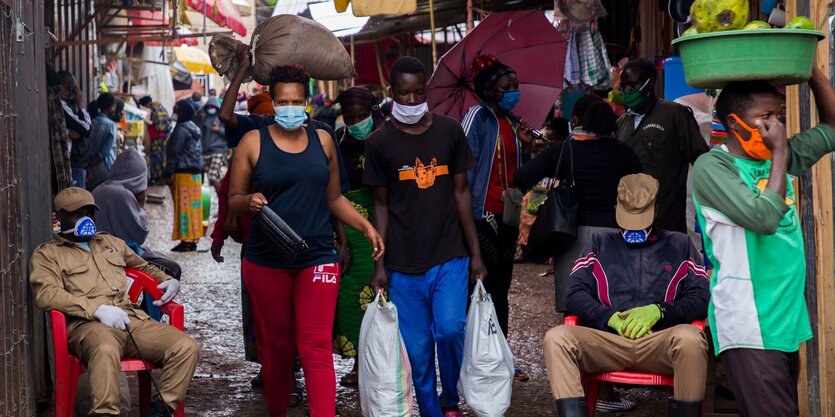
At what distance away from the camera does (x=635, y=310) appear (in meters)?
5.16

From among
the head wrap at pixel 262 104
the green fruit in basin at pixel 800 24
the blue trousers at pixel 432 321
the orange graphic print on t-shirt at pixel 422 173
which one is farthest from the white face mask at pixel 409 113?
the green fruit in basin at pixel 800 24

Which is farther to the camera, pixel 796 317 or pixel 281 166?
pixel 281 166

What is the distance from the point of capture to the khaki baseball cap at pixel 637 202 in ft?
17.3

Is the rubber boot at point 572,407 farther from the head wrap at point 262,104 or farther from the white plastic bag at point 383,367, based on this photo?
the head wrap at point 262,104

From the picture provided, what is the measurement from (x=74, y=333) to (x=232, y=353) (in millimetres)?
2634

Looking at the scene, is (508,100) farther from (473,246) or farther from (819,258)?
(819,258)

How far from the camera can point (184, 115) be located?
47.0 ft

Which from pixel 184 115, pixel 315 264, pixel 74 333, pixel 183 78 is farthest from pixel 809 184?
pixel 183 78

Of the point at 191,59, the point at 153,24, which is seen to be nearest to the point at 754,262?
the point at 153,24

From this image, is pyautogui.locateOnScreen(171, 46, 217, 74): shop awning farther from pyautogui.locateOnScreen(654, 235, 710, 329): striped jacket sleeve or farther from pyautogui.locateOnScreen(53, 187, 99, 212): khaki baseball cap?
pyautogui.locateOnScreen(654, 235, 710, 329): striped jacket sleeve

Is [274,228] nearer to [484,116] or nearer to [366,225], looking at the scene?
[366,225]

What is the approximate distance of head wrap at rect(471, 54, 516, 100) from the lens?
6527mm

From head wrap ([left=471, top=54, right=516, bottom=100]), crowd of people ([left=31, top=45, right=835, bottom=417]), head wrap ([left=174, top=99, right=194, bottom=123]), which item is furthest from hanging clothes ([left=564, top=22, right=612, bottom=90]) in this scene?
head wrap ([left=174, top=99, right=194, bottom=123])

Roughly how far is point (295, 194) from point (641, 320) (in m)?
1.72
